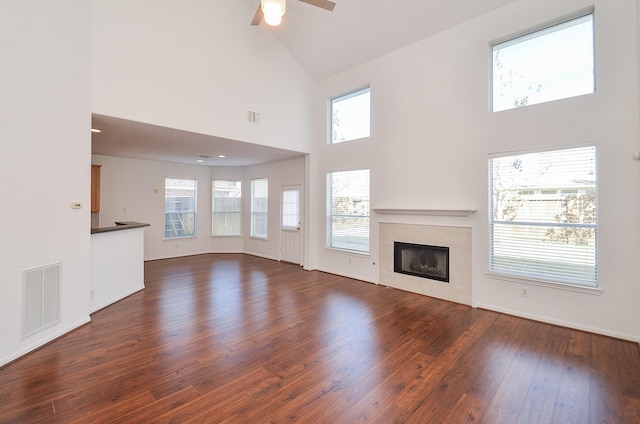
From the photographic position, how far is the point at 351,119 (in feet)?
19.9

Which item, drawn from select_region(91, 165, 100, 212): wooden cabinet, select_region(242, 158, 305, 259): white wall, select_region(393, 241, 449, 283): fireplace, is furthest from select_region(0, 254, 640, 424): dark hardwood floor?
select_region(242, 158, 305, 259): white wall

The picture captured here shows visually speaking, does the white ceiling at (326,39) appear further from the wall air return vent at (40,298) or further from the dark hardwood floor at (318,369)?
the dark hardwood floor at (318,369)

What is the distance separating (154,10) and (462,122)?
15.5 feet

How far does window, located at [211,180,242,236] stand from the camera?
877 cm

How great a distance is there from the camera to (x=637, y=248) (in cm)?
313

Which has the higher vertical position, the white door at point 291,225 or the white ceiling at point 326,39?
the white ceiling at point 326,39

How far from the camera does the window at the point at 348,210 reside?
5.80 meters

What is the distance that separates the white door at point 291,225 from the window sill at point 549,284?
13.9 feet

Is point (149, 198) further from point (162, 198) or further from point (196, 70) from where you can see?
point (196, 70)

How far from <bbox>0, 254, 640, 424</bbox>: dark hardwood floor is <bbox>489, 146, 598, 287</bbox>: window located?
0.73m

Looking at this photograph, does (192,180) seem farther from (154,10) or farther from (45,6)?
(45,6)

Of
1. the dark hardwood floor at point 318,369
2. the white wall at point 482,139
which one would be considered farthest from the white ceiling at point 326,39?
the dark hardwood floor at point 318,369

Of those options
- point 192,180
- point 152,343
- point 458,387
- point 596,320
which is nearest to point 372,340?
point 458,387

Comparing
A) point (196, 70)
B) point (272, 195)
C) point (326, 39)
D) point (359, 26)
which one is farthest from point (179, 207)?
point (359, 26)
